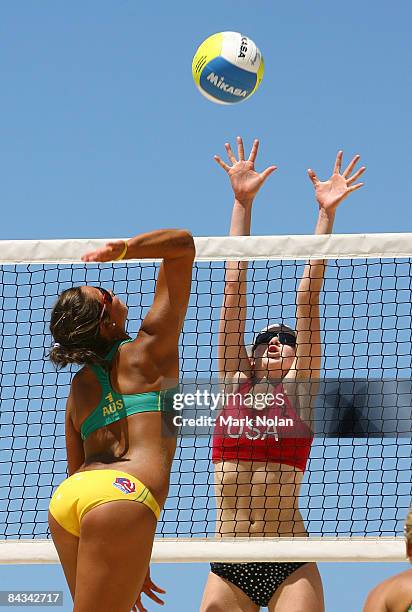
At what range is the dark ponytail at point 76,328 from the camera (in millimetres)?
5188

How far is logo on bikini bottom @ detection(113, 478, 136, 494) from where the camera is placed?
4863 millimetres

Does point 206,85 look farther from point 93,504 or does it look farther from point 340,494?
point 93,504

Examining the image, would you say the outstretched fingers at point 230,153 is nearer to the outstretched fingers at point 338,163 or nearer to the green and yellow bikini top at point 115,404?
the outstretched fingers at point 338,163

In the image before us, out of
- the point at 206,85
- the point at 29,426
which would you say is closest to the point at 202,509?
the point at 29,426

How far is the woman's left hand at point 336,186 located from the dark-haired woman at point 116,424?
84.7 inches

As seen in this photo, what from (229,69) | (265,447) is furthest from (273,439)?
(229,69)

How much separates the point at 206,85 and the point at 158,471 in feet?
13.4

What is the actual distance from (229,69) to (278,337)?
2.41 metres

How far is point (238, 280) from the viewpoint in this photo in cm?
709

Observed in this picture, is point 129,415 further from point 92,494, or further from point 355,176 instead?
point 355,176

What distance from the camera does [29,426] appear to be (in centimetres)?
722

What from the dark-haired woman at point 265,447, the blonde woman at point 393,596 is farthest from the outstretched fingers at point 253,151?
the blonde woman at point 393,596

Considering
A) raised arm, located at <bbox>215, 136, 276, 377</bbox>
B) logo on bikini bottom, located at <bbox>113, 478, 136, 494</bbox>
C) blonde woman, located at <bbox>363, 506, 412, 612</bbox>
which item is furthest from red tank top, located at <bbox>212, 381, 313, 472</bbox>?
blonde woman, located at <bbox>363, 506, 412, 612</bbox>

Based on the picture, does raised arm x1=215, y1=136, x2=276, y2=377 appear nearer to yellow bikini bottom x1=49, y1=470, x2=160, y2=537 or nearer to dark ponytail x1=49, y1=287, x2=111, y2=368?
dark ponytail x1=49, y1=287, x2=111, y2=368
